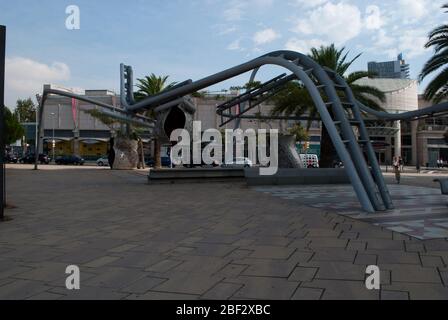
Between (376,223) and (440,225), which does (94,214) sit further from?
(440,225)

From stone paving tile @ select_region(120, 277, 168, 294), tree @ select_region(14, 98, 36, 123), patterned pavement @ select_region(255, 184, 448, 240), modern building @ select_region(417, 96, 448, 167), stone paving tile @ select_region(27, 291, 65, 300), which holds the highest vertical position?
tree @ select_region(14, 98, 36, 123)

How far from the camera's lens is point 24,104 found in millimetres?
79438

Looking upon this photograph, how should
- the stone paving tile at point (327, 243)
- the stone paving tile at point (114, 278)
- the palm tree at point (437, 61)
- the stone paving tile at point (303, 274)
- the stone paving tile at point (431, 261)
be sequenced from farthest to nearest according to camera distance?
1. the palm tree at point (437, 61)
2. the stone paving tile at point (327, 243)
3. the stone paving tile at point (431, 261)
4. the stone paving tile at point (303, 274)
5. the stone paving tile at point (114, 278)

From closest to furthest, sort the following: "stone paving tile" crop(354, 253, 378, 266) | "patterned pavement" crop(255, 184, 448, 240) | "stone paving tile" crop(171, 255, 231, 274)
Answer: "stone paving tile" crop(171, 255, 231, 274)
"stone paving tile" crop(354, 253, 378, 266)
"patterned pavement" crop(255, 184, 448, 240)

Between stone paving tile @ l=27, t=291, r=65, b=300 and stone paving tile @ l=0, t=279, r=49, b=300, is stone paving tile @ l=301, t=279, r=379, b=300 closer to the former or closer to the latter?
stone paving tile @ l=27, t=291, r=65, b=300

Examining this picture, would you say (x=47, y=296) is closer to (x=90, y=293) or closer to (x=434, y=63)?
(x=90, y=293)

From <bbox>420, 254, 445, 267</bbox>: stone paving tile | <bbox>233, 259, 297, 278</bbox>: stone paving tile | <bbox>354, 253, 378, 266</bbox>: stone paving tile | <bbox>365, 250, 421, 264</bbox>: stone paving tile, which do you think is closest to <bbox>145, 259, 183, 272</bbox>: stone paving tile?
<bbox>233, 259, 297, 278</bbox>: stone paving tile

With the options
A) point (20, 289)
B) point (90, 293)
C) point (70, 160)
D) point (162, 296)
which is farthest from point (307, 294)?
point (70, 160)

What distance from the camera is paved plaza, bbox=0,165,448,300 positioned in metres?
4.38

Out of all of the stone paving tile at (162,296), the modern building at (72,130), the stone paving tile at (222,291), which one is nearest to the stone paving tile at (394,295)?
the stone paving tile at (222,291)

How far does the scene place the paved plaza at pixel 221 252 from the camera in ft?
14.4

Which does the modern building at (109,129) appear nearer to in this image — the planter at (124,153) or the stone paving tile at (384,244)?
the planter at (124,153)

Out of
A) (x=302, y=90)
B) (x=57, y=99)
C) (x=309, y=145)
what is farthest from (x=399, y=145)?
(x=57, y=99)

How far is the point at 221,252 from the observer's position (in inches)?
236
